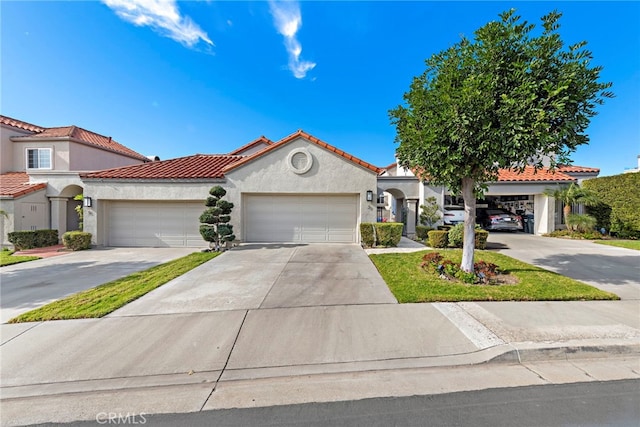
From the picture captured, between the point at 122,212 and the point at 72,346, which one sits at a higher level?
the point at 122,212

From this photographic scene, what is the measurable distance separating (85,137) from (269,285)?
19377 millimetres

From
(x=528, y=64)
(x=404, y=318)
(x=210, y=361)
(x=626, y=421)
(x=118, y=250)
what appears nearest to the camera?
(x=626, y=421)

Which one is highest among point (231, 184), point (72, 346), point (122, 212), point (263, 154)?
point (263, 154)

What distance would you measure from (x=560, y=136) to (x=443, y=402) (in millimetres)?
5493

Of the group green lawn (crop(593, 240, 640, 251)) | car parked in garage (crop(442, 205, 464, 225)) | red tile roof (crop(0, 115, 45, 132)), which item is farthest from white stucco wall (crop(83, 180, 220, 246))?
green lawn (crop(593, 240, 640, 251))

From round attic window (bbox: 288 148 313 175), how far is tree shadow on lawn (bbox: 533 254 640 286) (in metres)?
8.70

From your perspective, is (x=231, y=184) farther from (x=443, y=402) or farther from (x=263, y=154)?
(x=443, y=402)

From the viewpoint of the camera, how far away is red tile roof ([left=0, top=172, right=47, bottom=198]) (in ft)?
37.2

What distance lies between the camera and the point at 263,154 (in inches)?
427

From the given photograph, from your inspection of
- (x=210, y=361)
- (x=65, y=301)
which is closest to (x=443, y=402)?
(x=210, y=361)

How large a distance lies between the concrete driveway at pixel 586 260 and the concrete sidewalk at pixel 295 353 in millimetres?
1467

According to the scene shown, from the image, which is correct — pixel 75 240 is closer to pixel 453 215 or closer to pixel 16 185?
pixel 16 185

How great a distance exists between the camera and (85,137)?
1658 centimetres

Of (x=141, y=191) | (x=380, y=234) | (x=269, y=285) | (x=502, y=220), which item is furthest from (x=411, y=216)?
(x=141, y=191)
